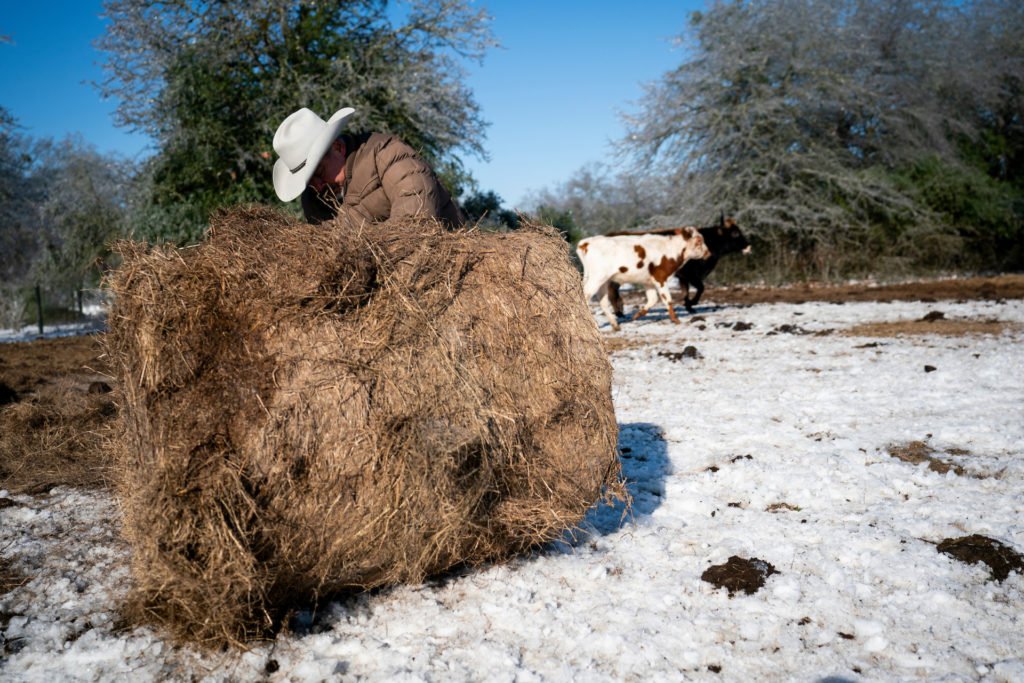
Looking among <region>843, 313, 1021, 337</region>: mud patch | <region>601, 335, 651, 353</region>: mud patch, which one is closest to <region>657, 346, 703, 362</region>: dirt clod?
<region>601, 335, 651, 353</region>: mud patch

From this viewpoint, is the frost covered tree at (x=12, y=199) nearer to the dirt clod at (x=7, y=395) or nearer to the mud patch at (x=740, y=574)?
the dirt clod at (x=7, y=395)

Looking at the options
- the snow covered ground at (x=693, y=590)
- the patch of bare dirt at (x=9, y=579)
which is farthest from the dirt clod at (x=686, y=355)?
the patch of bare dirt at (x=9, y=579)

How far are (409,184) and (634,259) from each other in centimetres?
939

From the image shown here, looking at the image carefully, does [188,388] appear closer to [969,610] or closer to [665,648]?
[665,648]

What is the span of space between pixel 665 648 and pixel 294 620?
157 centimetres

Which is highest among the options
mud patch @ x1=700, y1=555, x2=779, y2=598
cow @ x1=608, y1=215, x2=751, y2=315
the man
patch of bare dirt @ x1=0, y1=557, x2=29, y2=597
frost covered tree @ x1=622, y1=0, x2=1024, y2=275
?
frost covered tree @ x1=622, y1=0, x2=1024, y2=275

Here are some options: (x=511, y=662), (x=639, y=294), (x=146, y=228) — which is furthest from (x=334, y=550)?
(x=639, y=294)

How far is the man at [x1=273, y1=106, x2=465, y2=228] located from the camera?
4.65 metres

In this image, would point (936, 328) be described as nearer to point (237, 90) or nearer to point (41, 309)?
point (237, 90)

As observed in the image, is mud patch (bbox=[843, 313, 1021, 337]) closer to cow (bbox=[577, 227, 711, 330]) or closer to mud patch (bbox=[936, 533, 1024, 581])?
cow (bbox=[577, 227, 711, 330])

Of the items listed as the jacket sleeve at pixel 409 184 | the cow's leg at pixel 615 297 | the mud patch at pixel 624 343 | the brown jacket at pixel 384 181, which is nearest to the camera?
the jacket sleeve at pixel 409 184

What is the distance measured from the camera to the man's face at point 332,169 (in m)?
4.85

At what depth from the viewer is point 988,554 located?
11.7 ft

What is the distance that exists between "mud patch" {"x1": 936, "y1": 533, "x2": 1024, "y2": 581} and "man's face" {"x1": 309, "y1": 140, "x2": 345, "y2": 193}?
4.06 metres
